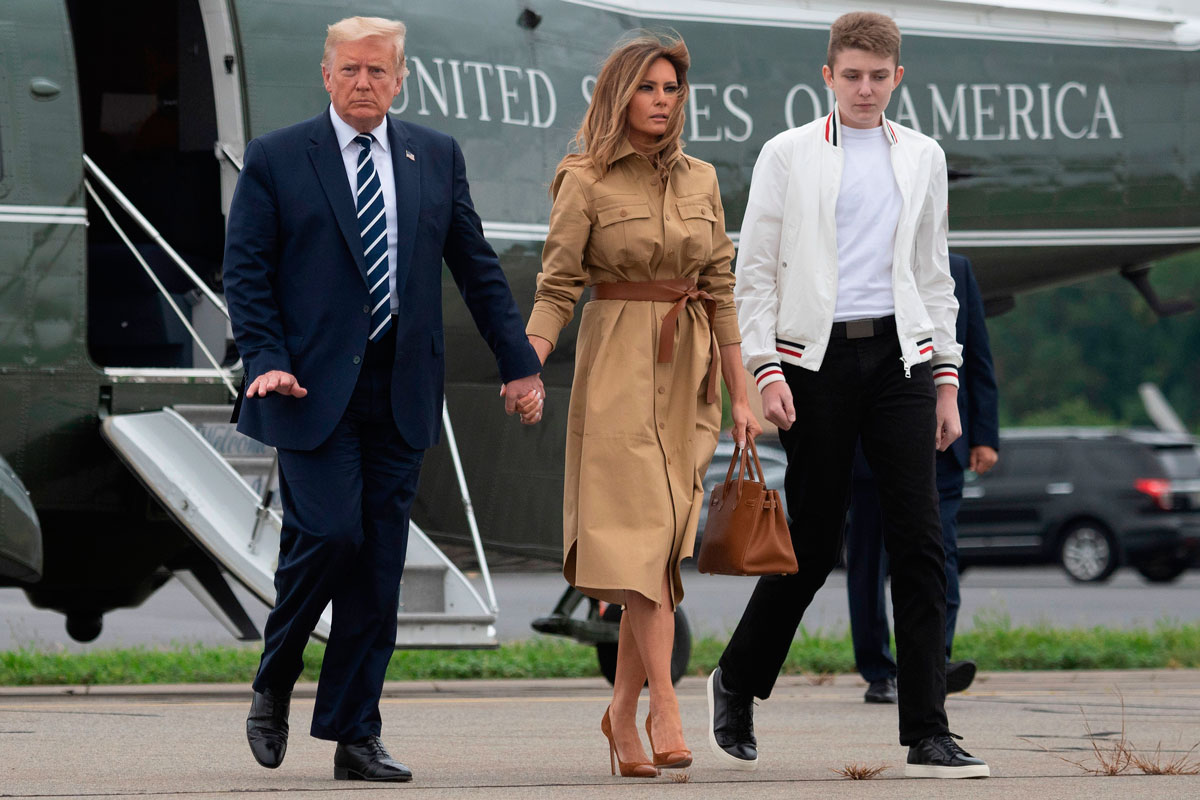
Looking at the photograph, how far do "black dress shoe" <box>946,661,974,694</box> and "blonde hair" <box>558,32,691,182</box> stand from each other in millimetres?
2894

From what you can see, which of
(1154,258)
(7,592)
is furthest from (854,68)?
(7,592)

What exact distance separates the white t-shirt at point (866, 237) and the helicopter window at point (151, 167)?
4283 millimetres

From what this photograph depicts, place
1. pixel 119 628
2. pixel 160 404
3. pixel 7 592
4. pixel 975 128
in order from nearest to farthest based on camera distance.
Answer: pixel 160 404 → pixel 975 128 → pixel 119 628 → pixel 7 592

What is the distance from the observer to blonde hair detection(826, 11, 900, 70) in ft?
16.5

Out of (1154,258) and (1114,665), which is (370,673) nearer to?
(1114,665)

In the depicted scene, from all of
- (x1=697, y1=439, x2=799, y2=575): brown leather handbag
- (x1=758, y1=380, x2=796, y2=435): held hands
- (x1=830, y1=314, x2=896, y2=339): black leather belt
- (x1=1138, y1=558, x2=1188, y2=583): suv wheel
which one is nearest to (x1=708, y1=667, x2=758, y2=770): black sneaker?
(x1=697, y1=439, x2=799, y2=575): brown leather handbag

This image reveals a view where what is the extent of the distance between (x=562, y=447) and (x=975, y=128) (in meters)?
2.66

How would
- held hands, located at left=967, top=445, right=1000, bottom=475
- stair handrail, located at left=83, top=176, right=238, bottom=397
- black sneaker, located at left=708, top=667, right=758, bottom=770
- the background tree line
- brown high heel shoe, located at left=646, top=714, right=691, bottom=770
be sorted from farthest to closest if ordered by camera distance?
the background tree line < stair handrail, located at left=83, top=176, right=238, bottom=397 < held hands, located at left=967, top=445, right=1000, bottom=475 < black sneaker, located at left=708, top=667, right=758, bottom=770 < brown high heel shoe, located at left=646, top=714, right=691, bottom=770

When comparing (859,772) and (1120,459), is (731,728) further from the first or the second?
(1120,459)

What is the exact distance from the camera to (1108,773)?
16.0ft

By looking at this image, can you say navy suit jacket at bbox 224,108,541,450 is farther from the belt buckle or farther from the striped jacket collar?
the striped jacket collar

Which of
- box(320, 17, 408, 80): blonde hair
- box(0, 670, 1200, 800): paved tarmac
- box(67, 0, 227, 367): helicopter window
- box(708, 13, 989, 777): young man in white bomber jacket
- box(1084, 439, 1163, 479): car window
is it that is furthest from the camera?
box(1084, 439, 1163, 479): car window

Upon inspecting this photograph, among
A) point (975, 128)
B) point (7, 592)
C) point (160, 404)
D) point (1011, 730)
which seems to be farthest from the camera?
point (7, 592)

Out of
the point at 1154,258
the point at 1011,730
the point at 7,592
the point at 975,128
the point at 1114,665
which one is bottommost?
the point at 7,592
